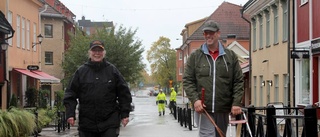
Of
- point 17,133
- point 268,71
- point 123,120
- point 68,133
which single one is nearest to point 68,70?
point 268,71

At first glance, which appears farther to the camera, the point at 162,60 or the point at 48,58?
the point at 162,60

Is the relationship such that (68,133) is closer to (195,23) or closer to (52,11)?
(52,11)

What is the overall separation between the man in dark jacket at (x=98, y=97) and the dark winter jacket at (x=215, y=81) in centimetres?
106

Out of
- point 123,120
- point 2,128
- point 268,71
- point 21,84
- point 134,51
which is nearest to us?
point 123,120

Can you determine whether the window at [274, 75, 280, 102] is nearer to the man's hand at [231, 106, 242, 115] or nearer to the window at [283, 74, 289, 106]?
the window at [283, 74, 289, 106]

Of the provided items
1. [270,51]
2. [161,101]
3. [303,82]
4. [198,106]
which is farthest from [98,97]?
[161,101]

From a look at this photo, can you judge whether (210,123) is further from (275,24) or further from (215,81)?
(275,24)

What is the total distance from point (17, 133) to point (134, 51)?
84.3 ft

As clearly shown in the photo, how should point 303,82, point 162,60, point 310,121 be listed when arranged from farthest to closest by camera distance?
point 162,60 → point 303,82 → point 310,121

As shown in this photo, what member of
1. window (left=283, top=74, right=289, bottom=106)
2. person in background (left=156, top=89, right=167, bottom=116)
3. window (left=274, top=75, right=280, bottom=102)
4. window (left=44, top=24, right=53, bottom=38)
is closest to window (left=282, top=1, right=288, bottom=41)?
window (left=283, top=74, right=289, bottom=106)

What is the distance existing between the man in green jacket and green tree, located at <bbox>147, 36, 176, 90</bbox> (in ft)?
338

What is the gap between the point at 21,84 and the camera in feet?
105

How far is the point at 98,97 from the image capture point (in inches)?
289

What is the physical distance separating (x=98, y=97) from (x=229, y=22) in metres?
Answer: 60.8
